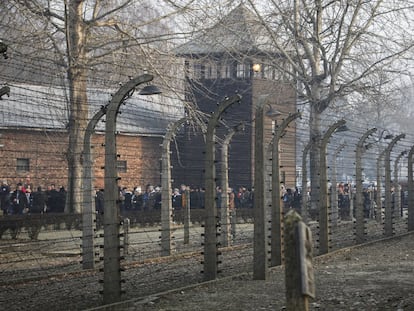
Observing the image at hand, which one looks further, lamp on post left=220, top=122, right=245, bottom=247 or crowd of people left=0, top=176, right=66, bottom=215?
crowd of people left=0, top=176, right=66, bottom=215

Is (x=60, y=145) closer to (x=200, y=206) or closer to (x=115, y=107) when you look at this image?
(x=200, y=206)

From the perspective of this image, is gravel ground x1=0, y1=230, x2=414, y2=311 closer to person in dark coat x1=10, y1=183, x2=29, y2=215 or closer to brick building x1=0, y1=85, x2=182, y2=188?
person in dark coat x1=10, y1=183, x2=29, y2=215

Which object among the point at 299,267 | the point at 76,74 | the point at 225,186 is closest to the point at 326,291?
the point at 299,267

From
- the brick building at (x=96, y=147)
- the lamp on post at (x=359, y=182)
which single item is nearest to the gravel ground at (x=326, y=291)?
the lamp on post at (x=359, y=182)

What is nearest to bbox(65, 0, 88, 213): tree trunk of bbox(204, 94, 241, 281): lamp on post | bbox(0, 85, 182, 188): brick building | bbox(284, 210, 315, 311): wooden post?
bbox(0, 85, 182, 188): brick building

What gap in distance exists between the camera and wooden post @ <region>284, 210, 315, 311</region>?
15.4ft

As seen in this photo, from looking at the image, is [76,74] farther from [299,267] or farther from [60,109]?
[299,267]

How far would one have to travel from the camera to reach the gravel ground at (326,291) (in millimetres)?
8977

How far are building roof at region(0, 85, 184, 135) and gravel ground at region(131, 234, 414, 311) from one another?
2.42 meters

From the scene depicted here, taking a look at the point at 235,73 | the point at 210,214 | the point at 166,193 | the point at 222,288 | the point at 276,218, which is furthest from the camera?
the point at 235,73

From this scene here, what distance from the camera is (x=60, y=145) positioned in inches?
1192

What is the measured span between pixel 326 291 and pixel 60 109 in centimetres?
603

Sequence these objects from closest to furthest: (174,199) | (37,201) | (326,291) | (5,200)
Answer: (326,291) < (5,200) < (37,201) < (174,199)

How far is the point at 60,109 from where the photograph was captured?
45.8 feet
